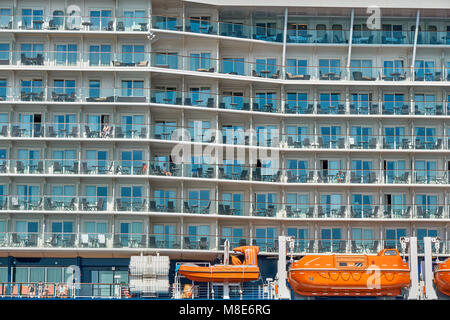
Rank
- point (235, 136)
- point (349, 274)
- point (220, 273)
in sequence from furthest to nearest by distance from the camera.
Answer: point (235, 136), point (349, 274), point (220, 273)

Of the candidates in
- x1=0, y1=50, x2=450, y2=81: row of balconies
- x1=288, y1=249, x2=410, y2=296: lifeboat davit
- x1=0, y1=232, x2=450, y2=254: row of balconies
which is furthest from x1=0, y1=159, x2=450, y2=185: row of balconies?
x1=288, y1=249, x2=410, y2=296: lifeboat davit

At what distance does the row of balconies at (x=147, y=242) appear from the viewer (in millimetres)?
65375

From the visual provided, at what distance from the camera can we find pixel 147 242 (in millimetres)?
65062

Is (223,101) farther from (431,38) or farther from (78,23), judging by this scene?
(431,38)

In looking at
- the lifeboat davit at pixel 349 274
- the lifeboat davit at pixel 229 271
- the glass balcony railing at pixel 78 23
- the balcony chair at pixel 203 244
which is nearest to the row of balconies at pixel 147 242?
the balcony chair at pixel 203 244

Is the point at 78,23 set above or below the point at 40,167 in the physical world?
above

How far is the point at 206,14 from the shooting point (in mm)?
70188

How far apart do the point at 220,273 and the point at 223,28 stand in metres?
17.5

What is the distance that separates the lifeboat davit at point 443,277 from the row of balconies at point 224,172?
27.5 ft

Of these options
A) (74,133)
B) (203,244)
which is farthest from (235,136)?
(74,133)

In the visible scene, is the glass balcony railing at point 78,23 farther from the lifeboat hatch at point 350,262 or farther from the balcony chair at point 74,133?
the lifeboat hatch at point 350,262

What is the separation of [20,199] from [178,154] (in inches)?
411

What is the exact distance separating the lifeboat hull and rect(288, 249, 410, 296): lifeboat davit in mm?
2453
